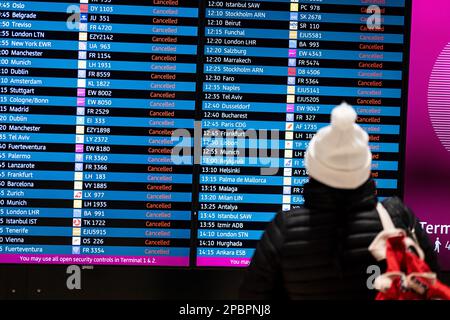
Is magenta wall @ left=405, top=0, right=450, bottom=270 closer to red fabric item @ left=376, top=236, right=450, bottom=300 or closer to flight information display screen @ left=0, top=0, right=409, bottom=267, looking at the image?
flight information display screen @ left=0, top=0, right=409, bottom=267

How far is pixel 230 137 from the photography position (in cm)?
493

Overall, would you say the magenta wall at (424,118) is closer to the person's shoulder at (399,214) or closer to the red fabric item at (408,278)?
the person's shoulder at (399,214)

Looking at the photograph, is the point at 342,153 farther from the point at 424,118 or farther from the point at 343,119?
the point at 424,118

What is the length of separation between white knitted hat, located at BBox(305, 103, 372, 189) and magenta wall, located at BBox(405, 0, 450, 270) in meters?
2.12

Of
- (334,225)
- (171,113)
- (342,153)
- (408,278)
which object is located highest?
(171,113)

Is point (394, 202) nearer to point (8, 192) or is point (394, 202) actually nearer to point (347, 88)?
point (347, 88)

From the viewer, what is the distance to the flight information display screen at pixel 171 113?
191 inches

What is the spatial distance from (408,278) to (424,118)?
7.88ft

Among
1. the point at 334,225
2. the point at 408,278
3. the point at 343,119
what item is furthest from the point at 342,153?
the point at 408,278

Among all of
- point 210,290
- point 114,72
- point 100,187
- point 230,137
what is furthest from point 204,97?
point 210,290

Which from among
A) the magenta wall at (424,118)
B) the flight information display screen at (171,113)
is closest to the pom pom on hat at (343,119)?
Answer: the flight information display screen at (171,113)

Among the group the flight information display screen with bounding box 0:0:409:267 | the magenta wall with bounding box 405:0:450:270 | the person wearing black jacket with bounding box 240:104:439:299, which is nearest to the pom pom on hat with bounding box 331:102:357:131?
the person wearing black jacket with bounding box 240:104:439:299

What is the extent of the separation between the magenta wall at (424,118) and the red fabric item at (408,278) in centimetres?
216

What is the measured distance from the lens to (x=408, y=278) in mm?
2857
